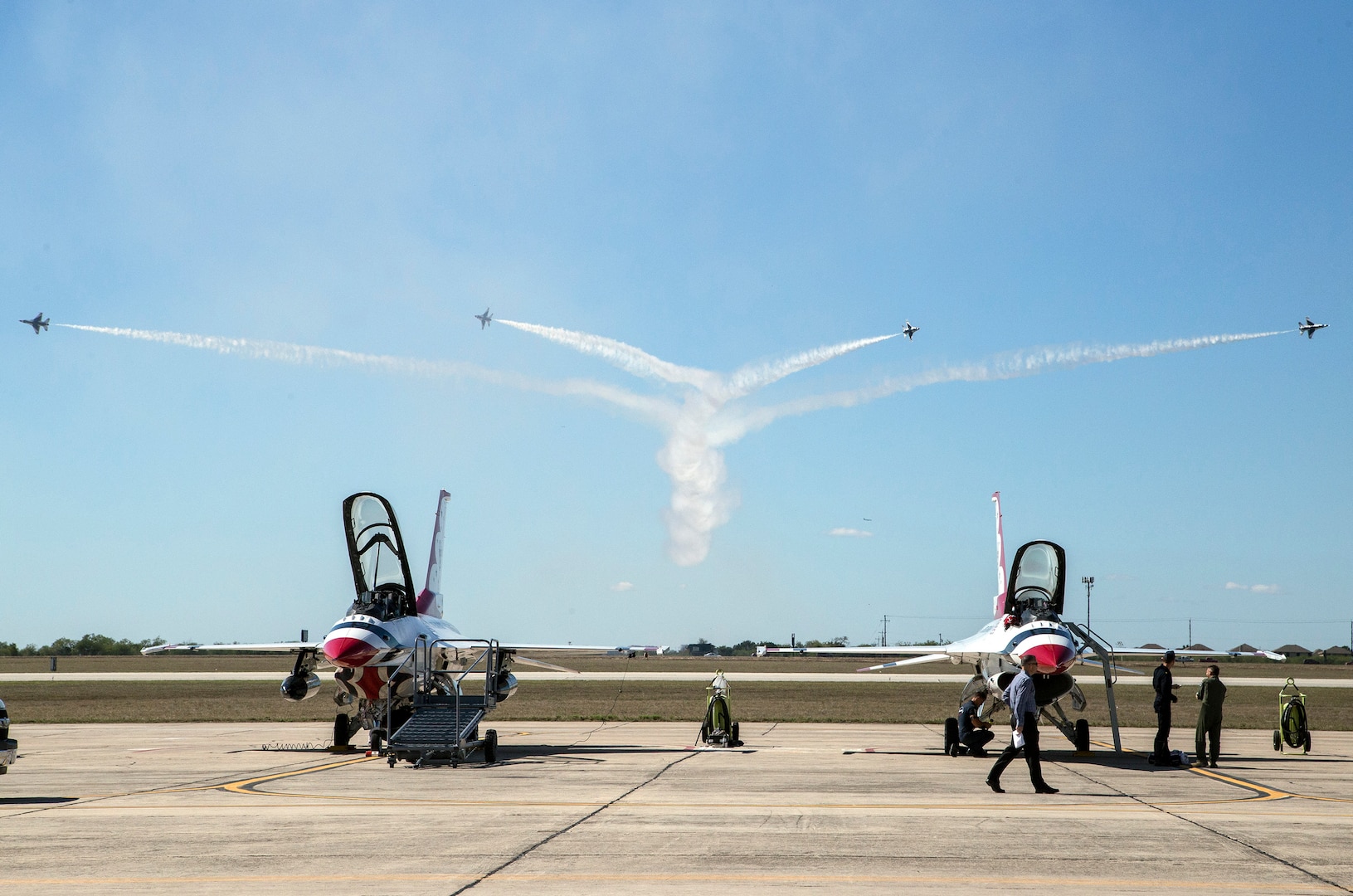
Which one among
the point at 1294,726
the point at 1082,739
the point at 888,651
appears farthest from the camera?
the point at 888,651

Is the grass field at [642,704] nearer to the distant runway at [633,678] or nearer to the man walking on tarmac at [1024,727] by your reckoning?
the distant runway at [633,678]

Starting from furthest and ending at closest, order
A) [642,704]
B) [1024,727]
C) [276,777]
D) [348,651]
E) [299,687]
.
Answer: [642,704]
[299,687]
[348,651]
[276,777]
[1024,727]

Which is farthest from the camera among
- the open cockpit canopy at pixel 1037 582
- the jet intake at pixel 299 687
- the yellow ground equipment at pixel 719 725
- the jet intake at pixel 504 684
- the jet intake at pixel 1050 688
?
the jet intake at pixel 504 684

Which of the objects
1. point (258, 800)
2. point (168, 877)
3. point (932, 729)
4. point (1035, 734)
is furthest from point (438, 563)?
point (168, 877)

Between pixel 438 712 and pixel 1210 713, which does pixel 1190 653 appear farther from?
pixel 438 712

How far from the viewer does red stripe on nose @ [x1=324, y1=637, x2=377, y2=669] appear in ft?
73.2

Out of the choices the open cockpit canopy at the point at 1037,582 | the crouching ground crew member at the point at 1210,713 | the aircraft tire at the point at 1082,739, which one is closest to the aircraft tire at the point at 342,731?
the open cockpit canopy at the point at 1037,582

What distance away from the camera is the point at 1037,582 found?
23625 millimetres

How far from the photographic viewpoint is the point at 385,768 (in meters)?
20.9

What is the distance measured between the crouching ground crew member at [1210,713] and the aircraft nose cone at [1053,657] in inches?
89.6

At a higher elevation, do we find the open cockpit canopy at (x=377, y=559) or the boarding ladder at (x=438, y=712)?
the open cockpit canopy at (x=377, y=559)

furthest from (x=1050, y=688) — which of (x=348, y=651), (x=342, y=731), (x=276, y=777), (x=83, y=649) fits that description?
(x=83, y=649)

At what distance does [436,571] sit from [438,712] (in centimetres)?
1110

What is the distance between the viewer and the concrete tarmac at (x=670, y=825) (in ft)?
32.5
